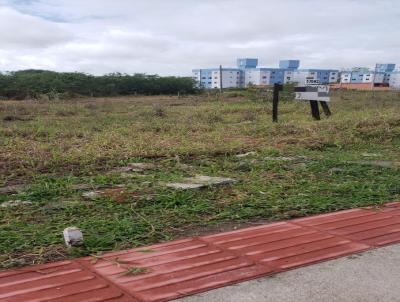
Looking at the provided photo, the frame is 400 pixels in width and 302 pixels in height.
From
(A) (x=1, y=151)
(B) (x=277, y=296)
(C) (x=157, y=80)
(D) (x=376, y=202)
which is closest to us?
(B) (x=277, y=296)

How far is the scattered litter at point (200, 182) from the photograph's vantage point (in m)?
4.70

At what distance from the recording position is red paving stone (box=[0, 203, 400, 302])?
7.97 feet

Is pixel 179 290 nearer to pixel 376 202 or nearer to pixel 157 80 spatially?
pixel 376 202

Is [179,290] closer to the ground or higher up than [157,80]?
higher up

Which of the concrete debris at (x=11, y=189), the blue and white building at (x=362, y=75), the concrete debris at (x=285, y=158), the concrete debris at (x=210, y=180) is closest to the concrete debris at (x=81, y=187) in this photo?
the concrete debris at (x=11, y=189)

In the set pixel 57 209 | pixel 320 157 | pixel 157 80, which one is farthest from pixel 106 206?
pixel 157 80

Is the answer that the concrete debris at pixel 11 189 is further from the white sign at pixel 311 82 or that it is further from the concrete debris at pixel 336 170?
the white sign at pixel 311 82

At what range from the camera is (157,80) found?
41.2 m

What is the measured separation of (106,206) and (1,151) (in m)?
3.34

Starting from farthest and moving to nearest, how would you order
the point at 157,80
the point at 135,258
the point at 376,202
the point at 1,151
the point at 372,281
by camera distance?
1. the point at 157,80
2. the point at 1,151
3. the point at 376,202
4. the point at 135,258
5. the point at 372,281

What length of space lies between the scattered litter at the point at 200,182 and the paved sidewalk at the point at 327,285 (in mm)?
2046

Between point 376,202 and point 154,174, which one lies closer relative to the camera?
point 376,202

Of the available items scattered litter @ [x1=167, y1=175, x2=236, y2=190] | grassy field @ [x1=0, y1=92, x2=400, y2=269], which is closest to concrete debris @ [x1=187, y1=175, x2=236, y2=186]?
scattered litter @ [x1=167, y1=175, x2=236, y2=190]

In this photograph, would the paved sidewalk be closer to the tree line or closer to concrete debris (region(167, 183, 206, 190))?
concrete debris (region(167, 183, 206, 190))
